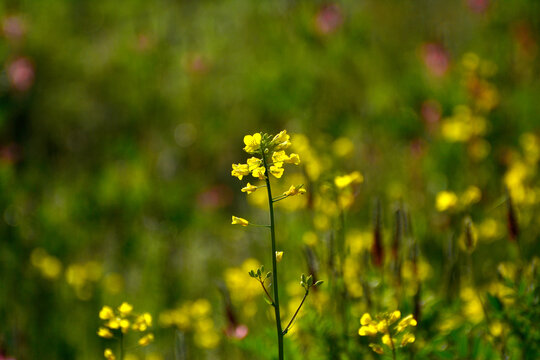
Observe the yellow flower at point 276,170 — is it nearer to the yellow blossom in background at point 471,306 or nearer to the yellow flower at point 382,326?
the yellow flower at point 382,326

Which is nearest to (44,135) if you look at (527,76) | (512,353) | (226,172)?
(226,172)

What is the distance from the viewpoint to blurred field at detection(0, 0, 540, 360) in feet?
4.06

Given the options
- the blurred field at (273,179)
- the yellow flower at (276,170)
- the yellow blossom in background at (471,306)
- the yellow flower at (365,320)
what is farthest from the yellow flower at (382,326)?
the yellow blossom in background at (471,306)

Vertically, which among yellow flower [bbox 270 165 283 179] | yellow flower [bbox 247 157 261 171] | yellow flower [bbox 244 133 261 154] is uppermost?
yellow flower [bbox 244 133 261 154]

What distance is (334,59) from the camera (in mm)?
3590

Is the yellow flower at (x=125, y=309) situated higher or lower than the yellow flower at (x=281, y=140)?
lower

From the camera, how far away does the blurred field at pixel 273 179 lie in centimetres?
124

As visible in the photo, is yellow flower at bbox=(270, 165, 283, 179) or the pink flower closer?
yellow flower at bbox=(270, 165, 283, 179)

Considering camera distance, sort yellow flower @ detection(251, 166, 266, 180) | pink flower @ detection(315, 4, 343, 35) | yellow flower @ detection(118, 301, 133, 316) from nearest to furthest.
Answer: yellow flower @ detection(251, 166, 266, 180) < yellow flower @ detection(118, 301, 133, 316) < pink flower @ detection(315, 4, 343, 35)

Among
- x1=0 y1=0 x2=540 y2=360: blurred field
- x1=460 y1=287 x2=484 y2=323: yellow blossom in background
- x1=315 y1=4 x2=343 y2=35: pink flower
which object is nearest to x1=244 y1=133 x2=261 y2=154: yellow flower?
x1=0 y1=0 x2=540 y2=360: blurred field

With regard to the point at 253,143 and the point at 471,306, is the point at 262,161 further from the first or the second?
the point at 471,306

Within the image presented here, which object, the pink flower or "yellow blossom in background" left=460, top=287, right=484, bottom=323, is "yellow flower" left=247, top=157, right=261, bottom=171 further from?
the pink flower

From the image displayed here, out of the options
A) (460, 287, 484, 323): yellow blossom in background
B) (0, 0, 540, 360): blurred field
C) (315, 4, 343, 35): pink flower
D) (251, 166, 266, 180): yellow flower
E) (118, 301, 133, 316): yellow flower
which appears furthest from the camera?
(315, 4, 343, 35): pink flower

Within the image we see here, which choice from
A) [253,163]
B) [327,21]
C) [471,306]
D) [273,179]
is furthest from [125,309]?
[327,21]
